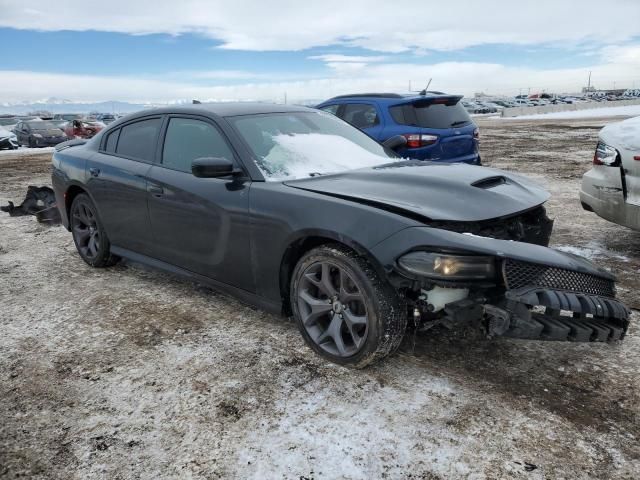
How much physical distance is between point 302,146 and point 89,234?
8.44ft

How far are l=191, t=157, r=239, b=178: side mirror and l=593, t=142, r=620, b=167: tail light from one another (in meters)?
3.35

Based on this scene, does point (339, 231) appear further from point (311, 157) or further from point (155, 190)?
point (155, 190)

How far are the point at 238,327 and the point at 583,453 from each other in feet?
7.20

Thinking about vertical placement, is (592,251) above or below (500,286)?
below

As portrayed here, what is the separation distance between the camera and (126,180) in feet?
13.9

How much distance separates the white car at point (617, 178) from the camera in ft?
14.4

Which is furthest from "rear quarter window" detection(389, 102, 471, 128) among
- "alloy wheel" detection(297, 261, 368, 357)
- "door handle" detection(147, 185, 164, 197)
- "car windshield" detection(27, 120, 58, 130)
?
"car windshield" detection(27, 120, 58, 130)

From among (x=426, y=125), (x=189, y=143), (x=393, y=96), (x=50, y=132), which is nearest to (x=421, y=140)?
(x=426, y=125)

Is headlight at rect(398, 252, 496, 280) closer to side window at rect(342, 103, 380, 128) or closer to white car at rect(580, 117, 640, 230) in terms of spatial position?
white car at rect(580, 117, 640, 230)

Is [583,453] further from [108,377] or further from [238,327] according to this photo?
[108,377]

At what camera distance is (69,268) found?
199 inches

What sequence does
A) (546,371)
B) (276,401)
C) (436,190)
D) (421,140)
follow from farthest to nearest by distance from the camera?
(421,140) < (436,190) < (546,371) < (276,401)

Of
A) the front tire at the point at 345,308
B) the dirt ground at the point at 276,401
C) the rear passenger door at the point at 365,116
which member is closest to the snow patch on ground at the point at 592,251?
the dirt ground at the point at 276,401

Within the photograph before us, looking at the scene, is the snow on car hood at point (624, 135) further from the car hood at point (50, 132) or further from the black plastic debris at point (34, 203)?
the car hood at point (50, 132)
